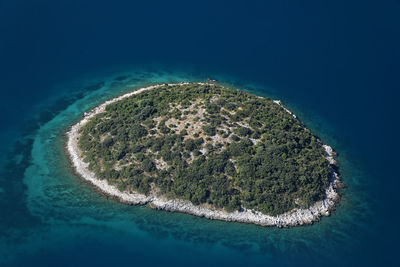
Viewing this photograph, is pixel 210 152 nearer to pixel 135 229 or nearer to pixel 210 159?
pixel 210 159

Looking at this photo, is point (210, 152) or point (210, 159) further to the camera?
point (210, 152)

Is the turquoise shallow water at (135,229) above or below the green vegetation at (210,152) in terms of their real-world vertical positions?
below

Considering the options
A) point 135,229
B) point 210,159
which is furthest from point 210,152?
point 135,229

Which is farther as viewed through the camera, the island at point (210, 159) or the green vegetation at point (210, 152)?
the green vegetation at point (210, 152)

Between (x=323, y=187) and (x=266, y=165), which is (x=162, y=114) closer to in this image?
(x=266, y=165)
